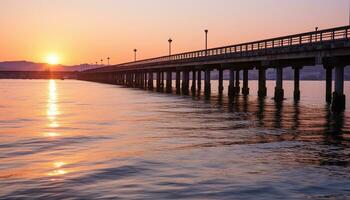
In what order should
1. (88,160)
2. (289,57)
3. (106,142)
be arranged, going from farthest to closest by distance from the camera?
(289,57) < (106,142) < (88,160)

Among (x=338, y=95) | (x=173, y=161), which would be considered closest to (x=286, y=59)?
(x=338, y=95)

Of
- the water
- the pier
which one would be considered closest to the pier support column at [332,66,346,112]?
the pier

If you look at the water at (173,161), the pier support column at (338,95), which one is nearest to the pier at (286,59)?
the pier support column at (338,95)

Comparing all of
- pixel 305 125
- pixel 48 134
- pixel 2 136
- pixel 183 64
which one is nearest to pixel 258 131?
pixel 305 125

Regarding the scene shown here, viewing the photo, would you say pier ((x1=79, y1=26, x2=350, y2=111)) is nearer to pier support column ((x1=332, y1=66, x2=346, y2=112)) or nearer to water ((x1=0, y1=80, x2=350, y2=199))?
pier support column ((x1=332, y1=66, x2=346, y2=112))

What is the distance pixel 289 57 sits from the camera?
4156 centimetres

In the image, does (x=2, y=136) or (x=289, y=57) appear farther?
(x=289, y=57)

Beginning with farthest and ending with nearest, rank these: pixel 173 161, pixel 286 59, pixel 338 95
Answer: pixel 286 59 → pixel 338 95 → pixel 173 161

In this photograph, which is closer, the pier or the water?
the water

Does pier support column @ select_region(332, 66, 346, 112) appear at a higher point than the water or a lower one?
higher

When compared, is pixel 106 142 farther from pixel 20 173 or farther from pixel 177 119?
pixel 177 119

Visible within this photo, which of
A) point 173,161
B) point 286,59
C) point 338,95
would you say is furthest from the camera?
point 286,59

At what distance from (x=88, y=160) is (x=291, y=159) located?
19.2 ft

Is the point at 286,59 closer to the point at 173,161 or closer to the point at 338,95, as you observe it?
the point at 338,95
